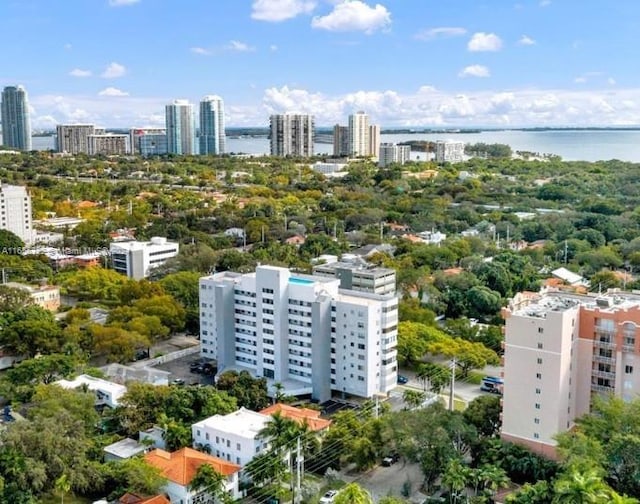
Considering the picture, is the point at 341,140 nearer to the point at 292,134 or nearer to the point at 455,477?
the point at 292,134

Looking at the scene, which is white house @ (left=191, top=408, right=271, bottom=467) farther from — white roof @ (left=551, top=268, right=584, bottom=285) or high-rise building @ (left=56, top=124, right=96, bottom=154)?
high-rise building @ (left=56, top=124, right=96, bottom=154)

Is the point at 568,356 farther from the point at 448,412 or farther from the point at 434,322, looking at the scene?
the point at 434,322

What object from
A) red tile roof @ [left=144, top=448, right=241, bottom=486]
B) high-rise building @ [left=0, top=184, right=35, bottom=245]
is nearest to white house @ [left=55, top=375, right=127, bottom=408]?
red tile roof @ [left=144, top=448, right=241, bottom=486]

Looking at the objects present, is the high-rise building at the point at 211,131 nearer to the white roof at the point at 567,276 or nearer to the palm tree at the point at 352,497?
the white roof at the point at 567,276

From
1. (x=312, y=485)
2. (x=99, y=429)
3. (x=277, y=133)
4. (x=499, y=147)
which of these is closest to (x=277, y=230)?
(x=99, y=429)

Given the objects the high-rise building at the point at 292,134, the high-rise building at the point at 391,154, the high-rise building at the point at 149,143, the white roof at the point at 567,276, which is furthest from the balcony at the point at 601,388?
the high-rise building at the point at 149,143

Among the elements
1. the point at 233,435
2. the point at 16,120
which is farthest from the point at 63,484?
the point at 16,120
